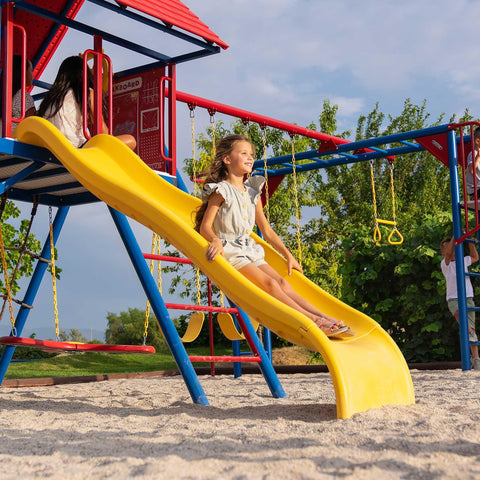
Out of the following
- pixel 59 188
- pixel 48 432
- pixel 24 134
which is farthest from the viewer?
pixel 59 188

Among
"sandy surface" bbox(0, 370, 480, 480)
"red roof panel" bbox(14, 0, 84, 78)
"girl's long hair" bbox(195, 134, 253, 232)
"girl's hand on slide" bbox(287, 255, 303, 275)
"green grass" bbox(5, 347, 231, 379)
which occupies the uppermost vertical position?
"red roof panel" bbox(14, 0, 84, 78)

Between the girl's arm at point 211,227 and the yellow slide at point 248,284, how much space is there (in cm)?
6

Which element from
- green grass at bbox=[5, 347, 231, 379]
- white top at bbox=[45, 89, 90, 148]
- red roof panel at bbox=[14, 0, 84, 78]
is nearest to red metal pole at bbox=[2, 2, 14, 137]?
white top at bbox=[45, 89, 90, 148]

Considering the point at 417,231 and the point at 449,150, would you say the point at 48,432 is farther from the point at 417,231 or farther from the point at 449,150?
the point at 417,231

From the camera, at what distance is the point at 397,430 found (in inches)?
119

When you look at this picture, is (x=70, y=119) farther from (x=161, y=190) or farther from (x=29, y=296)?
(x=29, y=296)

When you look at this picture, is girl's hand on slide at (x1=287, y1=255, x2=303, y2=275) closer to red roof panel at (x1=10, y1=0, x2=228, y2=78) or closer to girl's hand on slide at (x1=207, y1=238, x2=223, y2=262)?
girl's hand on slide at (x1=207, y1=238, x2=223, y2=262)

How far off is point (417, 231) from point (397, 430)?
22.6 feet

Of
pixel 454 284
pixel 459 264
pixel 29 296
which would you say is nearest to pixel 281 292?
pixel 29 296

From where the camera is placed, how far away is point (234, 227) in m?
4.62

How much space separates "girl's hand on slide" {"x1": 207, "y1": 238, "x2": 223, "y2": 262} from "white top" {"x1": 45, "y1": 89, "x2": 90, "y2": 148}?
2058 mm

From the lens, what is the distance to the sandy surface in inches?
95.0

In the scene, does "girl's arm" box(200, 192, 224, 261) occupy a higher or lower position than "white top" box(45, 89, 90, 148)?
lower

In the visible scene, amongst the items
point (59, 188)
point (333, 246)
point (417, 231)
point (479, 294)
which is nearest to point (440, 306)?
point (479, 294)
